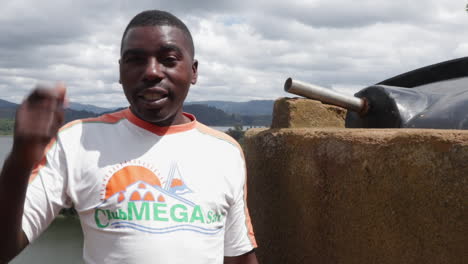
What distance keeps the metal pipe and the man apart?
0.76m

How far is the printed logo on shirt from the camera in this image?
1.68 meters

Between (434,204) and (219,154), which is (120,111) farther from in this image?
(434,204)

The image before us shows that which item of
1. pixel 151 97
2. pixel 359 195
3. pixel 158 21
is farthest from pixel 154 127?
pixel 359 195

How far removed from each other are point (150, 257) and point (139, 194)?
0.68 ft

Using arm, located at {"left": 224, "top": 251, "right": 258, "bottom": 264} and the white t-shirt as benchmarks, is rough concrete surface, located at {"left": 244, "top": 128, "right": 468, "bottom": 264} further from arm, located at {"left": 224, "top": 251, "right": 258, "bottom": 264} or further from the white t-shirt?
the white t-shirt

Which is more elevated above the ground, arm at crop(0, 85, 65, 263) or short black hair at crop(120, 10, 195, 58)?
short black hair at crop(120, 10, 195, 58)

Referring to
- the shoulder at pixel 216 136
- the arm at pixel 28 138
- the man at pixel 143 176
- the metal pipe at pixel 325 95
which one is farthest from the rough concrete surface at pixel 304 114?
the arm at pixel 28 138

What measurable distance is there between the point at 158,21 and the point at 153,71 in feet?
0.67

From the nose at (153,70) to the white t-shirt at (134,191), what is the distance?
6.9 inches

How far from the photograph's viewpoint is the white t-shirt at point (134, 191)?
1663 mm

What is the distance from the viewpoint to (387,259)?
1964mm

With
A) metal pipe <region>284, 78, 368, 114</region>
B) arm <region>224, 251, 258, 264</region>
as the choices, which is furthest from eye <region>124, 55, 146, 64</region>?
metal pipe <region>284, 78, 368, 114</region>

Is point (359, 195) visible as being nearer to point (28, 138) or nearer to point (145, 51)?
point (145, 51)

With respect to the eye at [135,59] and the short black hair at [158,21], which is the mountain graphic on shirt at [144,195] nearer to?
the eye at [135,59]
